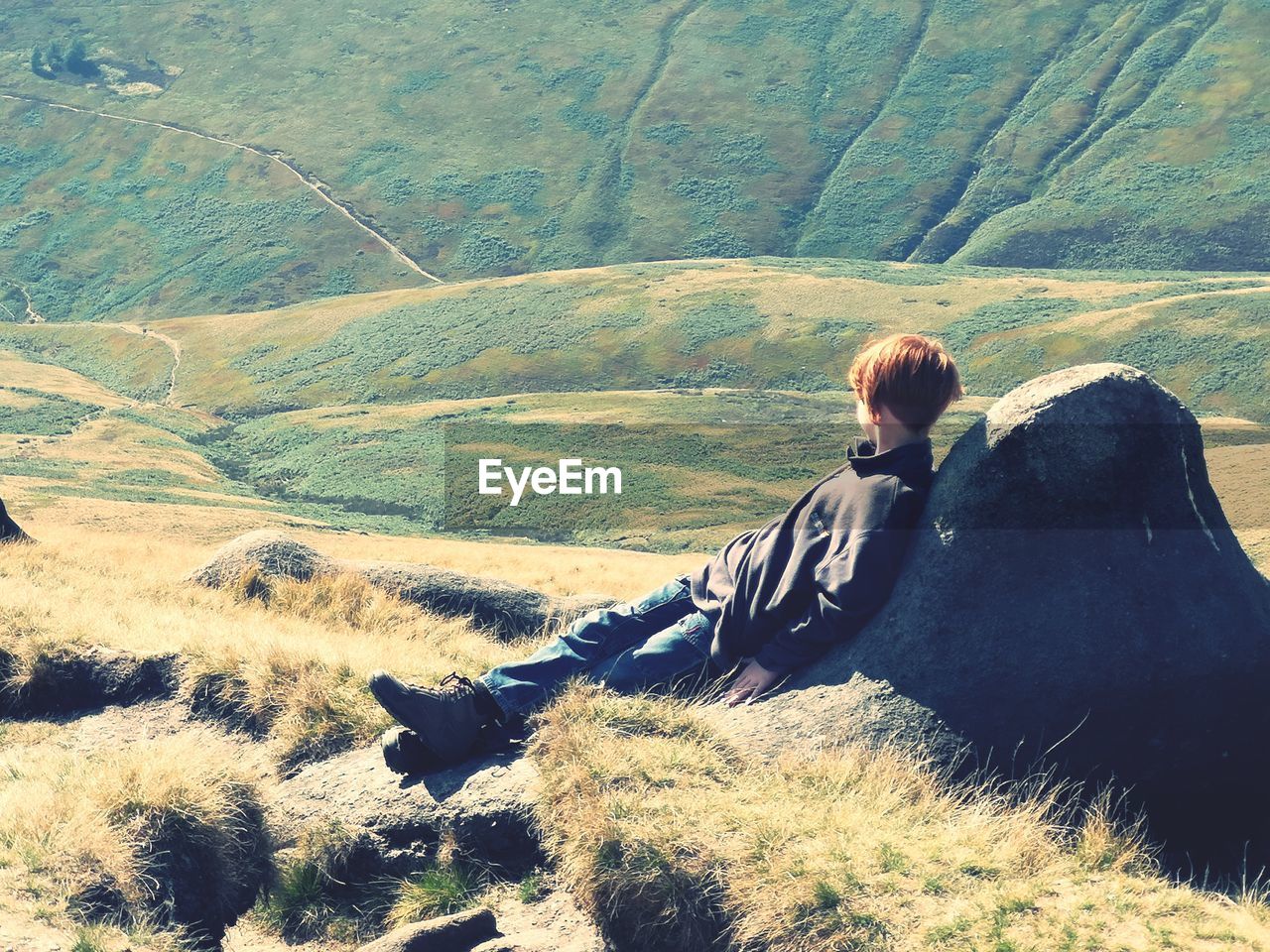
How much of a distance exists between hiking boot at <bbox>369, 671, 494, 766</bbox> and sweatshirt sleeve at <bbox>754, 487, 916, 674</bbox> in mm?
2030

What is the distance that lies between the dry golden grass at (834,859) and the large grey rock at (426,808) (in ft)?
1.15

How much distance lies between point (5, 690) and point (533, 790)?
568 cm

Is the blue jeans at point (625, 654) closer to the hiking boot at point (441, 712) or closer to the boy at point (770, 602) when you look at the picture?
the boy at point (770, 602)

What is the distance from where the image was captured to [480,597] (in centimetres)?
1673

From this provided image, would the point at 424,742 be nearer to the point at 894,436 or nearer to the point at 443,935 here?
the point at 443,935

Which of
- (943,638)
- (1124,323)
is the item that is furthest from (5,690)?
(1124,323)

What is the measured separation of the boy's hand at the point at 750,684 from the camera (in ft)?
29.6

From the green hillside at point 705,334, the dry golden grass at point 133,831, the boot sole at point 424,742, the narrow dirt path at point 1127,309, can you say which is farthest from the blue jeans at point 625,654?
the narrow dirt path at point 1127,309

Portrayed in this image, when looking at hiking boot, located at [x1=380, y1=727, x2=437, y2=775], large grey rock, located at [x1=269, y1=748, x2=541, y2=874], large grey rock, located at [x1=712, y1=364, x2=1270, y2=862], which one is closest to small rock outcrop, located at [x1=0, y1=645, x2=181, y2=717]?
large grey rock, located at [x1=269, y1=748, x2=541, y2=874]

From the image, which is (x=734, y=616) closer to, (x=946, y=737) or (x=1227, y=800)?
(x=946, y=737)

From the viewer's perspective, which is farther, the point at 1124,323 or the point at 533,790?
the point at 1124,323

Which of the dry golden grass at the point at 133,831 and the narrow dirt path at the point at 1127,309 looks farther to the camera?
the narrow dirt path at the point at 1127,309

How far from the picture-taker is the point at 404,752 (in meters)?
8.88

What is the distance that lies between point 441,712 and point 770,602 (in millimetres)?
2349
